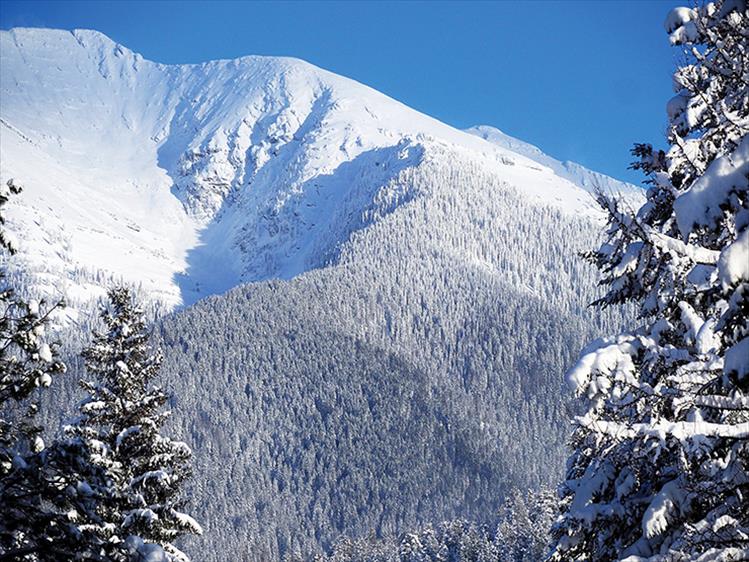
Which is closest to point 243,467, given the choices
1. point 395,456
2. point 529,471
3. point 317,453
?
point 317,453

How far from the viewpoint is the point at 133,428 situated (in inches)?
652

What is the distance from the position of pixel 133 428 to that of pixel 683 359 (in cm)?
1157

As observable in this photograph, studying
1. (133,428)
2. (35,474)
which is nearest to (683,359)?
(35,474)

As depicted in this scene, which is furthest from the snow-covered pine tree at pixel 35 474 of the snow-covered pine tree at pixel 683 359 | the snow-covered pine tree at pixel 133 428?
the snow-covered pine tree at pixel 133 428

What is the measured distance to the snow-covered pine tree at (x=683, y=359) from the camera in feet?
17.3

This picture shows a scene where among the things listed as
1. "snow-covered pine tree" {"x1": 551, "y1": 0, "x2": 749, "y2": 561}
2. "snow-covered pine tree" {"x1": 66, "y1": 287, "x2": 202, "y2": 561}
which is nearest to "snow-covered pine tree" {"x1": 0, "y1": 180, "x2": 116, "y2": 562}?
"snow-covered pine tree" {"x1": 551, "y1": 0, "x2": 749, "y2": 561}

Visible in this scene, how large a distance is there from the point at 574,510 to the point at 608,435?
2.67m

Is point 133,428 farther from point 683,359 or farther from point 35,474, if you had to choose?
point 683,359

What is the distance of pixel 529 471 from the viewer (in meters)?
196

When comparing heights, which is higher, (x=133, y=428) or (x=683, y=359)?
(x=133, y=428)

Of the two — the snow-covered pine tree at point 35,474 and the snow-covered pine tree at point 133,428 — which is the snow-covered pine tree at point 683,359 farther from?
the snow-covered pine tree at point 133,428

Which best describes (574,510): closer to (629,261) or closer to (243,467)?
(629,261)

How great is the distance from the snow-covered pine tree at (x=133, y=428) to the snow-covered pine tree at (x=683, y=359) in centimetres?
828

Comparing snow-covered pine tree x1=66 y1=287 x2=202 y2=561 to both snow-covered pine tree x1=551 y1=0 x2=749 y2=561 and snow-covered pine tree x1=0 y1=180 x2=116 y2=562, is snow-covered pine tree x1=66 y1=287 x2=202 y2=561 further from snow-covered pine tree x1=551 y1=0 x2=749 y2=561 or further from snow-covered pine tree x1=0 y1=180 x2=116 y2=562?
snow-covered pine tree x1=551 y1=0 x2=749 y2=561
